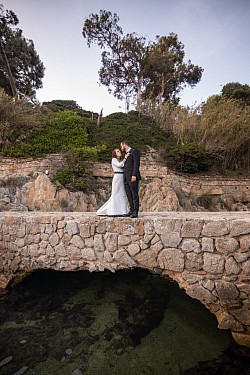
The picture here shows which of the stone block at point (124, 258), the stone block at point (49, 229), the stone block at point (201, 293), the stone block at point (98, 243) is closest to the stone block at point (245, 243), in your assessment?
the stone block at point (201, 293)

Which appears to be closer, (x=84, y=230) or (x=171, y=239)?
(x=171, y=239)

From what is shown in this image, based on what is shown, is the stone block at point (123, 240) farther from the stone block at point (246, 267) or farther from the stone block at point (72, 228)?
the stone block at point (246, 267)

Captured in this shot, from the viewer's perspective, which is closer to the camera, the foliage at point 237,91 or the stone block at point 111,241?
the stone block at point 111,241

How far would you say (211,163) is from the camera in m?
11.9

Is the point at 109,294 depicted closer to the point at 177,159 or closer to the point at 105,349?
the point at 105,349

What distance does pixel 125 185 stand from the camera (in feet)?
14.6

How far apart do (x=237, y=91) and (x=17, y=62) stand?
69.3 feet

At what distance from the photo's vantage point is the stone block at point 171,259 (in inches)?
127

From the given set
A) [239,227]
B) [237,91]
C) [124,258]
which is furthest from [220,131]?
[237,91]

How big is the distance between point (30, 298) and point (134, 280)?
229cm

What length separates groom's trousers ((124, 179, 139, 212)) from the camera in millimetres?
3998

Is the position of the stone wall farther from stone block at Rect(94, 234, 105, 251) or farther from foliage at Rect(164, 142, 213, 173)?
stone block at Rect(94, 234, 105, 251)

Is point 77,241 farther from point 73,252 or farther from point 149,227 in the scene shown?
point 149,227

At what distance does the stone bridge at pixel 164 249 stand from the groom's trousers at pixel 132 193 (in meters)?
0.44
